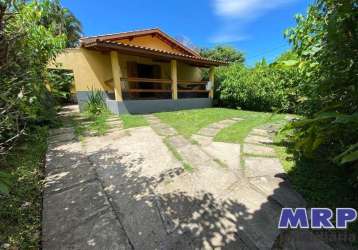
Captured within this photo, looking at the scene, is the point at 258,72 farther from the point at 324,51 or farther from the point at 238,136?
the point at 324,51

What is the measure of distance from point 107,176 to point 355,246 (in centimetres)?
301

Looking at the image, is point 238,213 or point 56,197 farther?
point 56,197

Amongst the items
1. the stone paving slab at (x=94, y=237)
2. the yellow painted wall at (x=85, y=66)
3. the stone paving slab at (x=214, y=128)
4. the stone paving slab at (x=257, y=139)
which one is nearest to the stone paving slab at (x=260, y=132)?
the stone paving slab at (x=257, y=139)

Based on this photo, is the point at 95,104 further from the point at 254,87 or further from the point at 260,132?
the point at 254,87

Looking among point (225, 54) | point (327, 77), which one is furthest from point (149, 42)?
point (225, 54)

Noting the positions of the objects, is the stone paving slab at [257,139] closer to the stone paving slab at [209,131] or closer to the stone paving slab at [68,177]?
the stone paving slab at [209,131]

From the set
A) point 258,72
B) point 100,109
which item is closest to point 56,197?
point 100,109

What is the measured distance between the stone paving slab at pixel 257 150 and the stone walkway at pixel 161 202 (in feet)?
1.28

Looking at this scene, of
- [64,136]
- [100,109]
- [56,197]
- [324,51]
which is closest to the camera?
[324,51]

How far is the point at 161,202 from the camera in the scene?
7.85ft

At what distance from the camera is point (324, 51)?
1777mm

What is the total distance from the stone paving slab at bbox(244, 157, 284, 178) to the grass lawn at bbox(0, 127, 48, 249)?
2786 millimetres

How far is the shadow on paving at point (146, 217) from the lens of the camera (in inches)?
72.4

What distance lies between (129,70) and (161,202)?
9360 millimetres
